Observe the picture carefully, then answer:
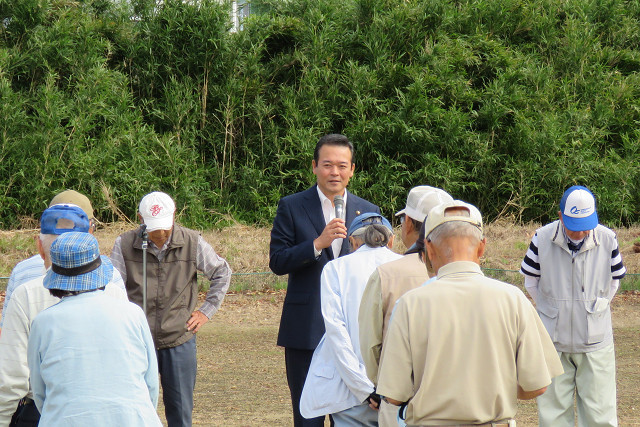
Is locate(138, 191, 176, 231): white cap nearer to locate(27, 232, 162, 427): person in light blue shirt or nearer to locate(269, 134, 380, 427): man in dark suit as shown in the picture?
locate(269, 134, 380, 427): man in dark suit

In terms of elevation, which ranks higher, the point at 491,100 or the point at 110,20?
the point at 110,20

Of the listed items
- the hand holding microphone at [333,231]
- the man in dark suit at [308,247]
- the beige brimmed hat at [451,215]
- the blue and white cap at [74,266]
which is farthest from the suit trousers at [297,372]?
the beige brimmed hat at [451,215]

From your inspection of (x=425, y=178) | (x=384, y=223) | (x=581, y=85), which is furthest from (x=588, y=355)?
(x=581, y=85)

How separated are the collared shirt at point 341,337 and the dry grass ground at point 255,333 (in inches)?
93.5

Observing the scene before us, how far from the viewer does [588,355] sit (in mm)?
5230

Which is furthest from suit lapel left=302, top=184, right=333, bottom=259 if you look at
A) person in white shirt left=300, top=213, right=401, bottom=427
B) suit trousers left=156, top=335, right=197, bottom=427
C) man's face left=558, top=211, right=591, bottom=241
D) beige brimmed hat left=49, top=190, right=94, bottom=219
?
man's face left=558, top=211, right=591, bottom=241

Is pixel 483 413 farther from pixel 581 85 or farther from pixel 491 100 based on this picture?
pixel 581 85

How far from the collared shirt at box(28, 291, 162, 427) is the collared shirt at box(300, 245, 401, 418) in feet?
2.97

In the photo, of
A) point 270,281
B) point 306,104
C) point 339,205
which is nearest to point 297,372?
point 339,205

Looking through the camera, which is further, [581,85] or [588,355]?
[581,85]

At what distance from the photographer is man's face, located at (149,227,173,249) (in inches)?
186

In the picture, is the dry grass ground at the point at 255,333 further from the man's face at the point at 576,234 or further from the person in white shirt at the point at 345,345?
the person in white shirt at the point at 345,345

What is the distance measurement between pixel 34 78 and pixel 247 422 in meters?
9.56

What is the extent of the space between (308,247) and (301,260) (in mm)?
84
